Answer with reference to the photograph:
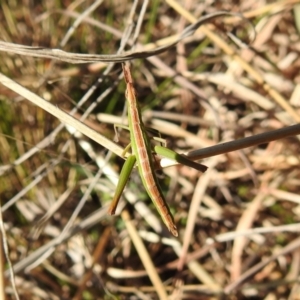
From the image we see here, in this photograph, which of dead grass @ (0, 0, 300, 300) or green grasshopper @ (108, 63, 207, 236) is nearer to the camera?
green grasshopper @ (108, 63, 207, 236)

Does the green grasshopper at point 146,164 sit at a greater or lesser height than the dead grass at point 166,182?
lesser

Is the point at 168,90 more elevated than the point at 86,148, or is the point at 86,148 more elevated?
the point at 168,90

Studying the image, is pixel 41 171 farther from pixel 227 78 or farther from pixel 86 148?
pixel 227 78

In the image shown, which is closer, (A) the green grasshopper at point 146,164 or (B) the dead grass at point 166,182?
(A) the green grasshopper at point 146,164

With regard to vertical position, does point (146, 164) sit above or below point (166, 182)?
below

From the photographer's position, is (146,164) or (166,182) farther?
(166,182)

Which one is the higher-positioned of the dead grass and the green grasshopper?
the dead grass


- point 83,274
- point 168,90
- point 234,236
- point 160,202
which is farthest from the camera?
point 168,90

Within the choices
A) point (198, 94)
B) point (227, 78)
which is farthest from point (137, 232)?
point (227, 78)
